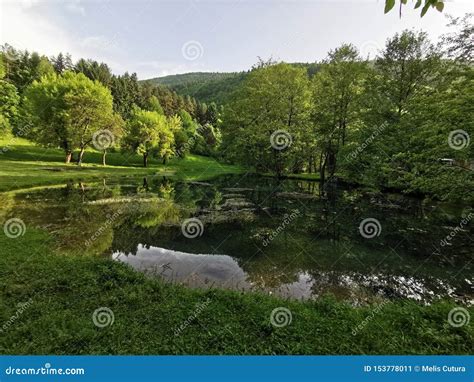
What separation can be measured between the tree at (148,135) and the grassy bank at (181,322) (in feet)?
188

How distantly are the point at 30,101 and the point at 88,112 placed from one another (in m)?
17.5

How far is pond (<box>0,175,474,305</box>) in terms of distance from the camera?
9.73 meters

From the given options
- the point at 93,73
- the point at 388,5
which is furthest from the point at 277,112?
the point at 93,73

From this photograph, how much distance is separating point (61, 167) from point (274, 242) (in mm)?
43869

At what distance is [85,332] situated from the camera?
18.0 feet

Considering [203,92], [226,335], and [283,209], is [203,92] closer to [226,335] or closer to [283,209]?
[283,209]

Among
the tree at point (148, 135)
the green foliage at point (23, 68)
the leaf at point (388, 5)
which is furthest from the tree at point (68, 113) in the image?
the leaf at point (388, 5)

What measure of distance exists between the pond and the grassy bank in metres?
1.75

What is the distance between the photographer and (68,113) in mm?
48562

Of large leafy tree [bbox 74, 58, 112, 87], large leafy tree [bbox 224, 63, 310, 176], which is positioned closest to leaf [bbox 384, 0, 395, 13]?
large leafy tree [bbox 224, 63, 310, 176]

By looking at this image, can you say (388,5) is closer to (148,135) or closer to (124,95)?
(148,135)

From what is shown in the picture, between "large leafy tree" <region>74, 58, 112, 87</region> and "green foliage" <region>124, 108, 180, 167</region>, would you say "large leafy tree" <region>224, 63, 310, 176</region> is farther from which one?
"large leafy tree" <region>74, 58, 112, 87</region>

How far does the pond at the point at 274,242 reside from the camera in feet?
31.9
